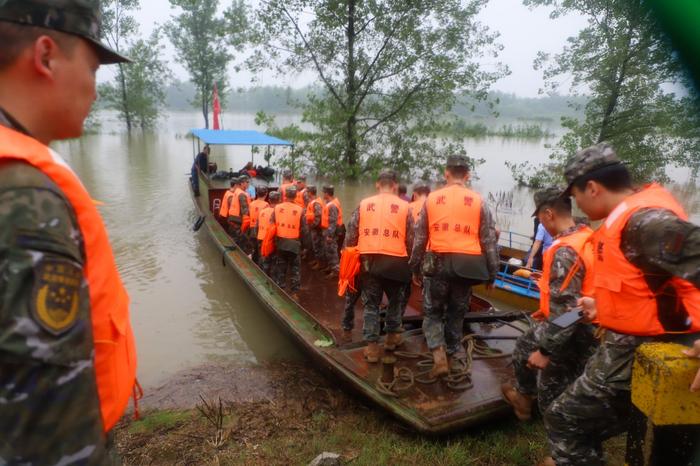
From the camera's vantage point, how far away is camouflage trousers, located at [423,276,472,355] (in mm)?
4125

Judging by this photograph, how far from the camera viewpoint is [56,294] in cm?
87

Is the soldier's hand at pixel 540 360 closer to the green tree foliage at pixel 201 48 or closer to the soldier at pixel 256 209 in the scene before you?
the soldier at pixel 256 209

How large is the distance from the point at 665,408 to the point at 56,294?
7.16 ft

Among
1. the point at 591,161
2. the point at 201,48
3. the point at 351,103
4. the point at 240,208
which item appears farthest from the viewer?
the point at 201,48

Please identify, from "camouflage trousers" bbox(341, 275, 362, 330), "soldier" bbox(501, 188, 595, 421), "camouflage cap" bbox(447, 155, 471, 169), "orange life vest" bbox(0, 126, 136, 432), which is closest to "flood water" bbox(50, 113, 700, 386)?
"camouflage trousers" bbox(341, 275, 362, 330)

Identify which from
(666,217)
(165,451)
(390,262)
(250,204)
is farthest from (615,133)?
(165,451)

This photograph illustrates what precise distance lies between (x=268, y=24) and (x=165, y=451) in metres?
17.8

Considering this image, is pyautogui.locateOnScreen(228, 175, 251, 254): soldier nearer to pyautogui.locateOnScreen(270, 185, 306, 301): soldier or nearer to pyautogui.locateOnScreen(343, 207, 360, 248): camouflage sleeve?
pyautogui.locateOnScreen(270, 185, 306, 301): soldier

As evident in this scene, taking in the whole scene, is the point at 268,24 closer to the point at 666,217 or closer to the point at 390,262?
the point at 390,262

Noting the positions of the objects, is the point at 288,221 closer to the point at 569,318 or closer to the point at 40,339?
the point at 569,318

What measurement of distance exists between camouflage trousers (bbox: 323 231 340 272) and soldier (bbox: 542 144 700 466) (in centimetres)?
580

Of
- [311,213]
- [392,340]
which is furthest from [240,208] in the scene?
[392,340]

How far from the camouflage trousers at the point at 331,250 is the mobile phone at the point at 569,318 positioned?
18.5ft

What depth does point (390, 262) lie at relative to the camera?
4.34 m
